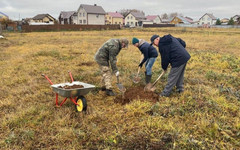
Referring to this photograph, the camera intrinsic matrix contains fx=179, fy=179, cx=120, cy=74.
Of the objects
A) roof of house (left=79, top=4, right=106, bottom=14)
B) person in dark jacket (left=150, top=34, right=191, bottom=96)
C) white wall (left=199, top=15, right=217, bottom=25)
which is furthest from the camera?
white wall (left=199, top=15, right=217, bottom=25)

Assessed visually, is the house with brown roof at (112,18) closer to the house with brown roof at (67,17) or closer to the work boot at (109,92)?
the house with brown roof at (67,17)

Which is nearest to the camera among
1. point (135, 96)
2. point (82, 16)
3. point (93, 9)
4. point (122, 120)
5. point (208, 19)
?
point (122, 120)

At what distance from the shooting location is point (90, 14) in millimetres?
50719

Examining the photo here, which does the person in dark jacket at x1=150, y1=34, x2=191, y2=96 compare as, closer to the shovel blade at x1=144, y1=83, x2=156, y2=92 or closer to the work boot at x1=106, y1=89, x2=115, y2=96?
the shovel blade at x1=144, y1=83, x2=156, y2=92

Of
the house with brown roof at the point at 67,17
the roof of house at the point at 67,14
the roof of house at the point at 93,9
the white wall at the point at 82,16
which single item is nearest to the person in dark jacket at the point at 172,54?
the roof of house at the point at 93,9

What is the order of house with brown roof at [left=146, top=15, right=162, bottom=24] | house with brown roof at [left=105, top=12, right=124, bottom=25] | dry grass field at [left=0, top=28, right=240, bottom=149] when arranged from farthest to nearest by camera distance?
house with brown roof at [left=146, top=15, right=162, bottom=24]
house with brown roof at [left=105, top=12, right=124, bottom=25]
dry grass field at [left=0, top=28, right=240, bottom=149]

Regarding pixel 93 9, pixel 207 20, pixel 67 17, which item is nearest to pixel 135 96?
pixel 93 9

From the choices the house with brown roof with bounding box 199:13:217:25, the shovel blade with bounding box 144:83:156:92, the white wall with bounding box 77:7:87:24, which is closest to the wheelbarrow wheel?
the shovel blade with bounding box 144:83:156:92

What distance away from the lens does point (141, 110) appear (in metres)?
3.99

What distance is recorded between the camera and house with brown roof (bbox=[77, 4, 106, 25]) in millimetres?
50344

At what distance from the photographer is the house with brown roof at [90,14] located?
A: 50.3 m

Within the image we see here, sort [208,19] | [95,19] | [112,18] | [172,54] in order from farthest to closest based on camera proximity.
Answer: [208,19]
[112,18]
[95,19]
[172,54]

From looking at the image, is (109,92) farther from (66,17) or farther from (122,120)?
(66,17)

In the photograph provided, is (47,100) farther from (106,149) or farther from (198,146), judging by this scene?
(198,146)
